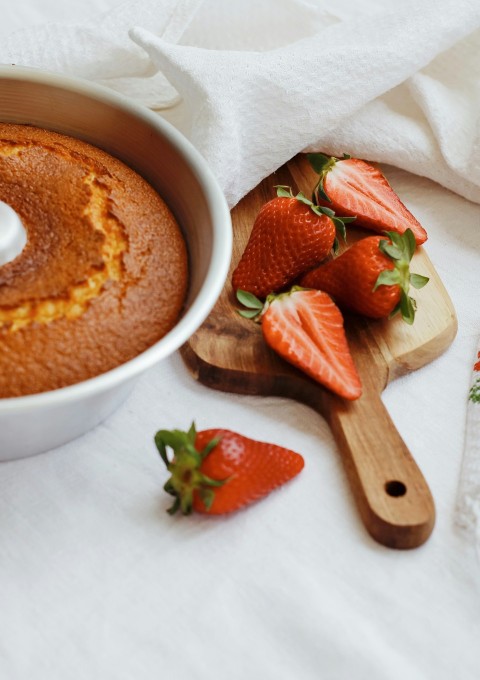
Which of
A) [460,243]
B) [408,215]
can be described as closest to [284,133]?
[408,215]

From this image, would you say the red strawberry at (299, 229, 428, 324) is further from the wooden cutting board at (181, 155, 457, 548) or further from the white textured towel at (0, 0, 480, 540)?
the white textured towel at (0, 0, 480, 540)

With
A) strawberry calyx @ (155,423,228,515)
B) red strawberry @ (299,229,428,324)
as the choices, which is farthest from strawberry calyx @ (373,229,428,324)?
strawberry calyx @ (155,423,228,515)

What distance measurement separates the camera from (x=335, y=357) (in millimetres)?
1473

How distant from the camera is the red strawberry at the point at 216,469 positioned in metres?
1.26

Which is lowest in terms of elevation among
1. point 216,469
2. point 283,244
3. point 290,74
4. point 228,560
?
point 228,560

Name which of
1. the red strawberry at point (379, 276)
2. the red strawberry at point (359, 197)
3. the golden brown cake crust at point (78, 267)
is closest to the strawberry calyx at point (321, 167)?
the red strawberry at point (359, 197)

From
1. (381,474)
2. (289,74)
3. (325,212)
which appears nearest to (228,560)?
(381,474)

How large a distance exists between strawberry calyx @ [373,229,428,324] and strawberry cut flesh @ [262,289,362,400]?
10 centimetres

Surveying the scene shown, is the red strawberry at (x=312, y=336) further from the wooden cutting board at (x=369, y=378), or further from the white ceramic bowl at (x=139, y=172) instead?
the white ceramic bowl at (x=139, y=172)

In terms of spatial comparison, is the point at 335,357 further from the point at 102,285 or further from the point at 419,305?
the point at 102,285

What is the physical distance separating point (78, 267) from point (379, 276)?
501 mm

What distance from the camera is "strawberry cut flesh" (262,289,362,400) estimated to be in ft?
4.75

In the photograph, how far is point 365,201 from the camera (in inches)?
68.2

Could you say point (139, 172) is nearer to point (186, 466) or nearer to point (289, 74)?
point (289, 74)
